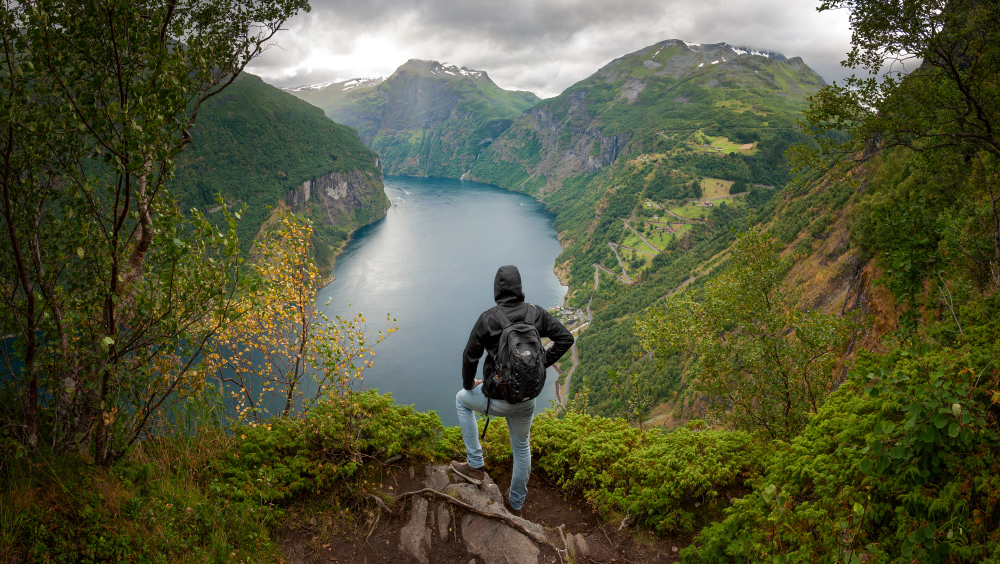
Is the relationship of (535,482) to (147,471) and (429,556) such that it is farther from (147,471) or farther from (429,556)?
(147,471)

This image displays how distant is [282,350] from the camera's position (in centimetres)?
789

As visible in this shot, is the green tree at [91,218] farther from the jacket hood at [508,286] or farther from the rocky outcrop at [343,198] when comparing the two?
the rocky outcrop at [343,198]

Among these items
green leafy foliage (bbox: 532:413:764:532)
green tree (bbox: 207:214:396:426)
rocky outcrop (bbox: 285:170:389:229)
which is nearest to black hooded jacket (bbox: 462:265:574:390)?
green leafy foliage (bbox: 532:413:764:532)

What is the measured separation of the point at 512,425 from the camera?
474 cm

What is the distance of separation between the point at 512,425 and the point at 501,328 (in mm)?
1073

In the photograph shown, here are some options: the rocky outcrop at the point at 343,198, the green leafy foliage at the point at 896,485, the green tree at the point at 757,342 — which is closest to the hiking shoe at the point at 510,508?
the green leafy foliage at the point at 896,485

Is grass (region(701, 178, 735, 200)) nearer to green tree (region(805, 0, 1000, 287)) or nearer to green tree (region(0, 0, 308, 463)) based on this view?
green tree (region(805, 0, 1000, 287))

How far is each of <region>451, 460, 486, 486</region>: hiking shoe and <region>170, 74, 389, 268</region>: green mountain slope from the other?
99221 millimetres

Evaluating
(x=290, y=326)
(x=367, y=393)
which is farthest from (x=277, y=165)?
(x=367, y=393)

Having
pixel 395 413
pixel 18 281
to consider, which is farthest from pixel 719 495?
pixel 18 281

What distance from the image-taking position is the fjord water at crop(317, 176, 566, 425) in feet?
194

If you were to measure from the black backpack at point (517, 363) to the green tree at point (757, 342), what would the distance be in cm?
450

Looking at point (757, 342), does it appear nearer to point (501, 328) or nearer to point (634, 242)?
point (501, 328)

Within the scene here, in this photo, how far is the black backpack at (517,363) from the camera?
420 centimetres
